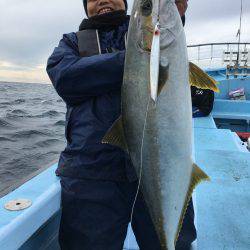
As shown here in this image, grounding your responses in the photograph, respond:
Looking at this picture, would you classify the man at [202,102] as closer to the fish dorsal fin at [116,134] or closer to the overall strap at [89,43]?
the overall strap at [89,43]

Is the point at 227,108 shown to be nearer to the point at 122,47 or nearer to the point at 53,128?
the point at 122,47

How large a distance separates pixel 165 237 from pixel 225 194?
1.59m

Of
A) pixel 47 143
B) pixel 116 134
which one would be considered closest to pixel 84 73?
pixel 116 134

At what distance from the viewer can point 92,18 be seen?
2422 mm

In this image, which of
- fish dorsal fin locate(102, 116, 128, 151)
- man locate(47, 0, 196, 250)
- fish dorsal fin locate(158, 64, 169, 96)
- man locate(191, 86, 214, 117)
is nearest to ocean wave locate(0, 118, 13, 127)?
man locate(191, 86, 214, 117)

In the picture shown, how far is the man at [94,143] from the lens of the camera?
2.18m

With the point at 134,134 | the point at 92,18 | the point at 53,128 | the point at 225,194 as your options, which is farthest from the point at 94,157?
the point at 53,128

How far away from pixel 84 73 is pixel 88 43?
31 centimetres

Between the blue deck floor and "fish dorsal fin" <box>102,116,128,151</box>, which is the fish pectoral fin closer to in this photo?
"fish dorsal fin" <box>102,116,128,151</box>

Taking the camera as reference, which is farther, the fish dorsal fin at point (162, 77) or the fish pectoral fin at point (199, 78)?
the fish pectoral fin at point (199, 78)

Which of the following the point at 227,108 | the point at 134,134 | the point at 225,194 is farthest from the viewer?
the point at 227,108

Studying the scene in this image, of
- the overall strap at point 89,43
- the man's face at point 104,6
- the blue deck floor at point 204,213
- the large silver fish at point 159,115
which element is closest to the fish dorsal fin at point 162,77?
the large silver fish at point 159,115

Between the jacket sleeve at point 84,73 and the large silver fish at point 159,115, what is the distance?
0.27 metres

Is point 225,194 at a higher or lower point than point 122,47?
lower
